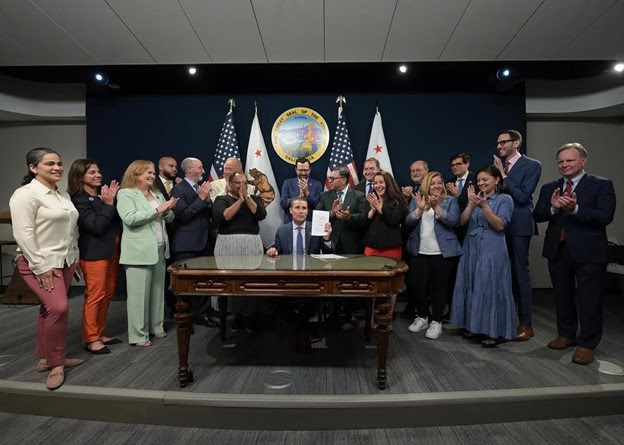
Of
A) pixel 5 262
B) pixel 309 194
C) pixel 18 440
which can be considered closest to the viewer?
pixel 18 440

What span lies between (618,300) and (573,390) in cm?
378

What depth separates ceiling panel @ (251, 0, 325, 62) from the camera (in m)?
3.18

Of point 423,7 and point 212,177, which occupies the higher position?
point 423,7

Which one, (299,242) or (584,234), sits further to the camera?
(299,242)

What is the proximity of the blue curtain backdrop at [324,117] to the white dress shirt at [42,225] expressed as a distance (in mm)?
2928

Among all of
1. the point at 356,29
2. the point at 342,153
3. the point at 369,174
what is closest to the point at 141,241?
the point at 369,174

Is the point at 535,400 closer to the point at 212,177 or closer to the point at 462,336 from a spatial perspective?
the point at 462,336

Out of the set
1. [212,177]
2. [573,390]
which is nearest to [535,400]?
[573,390]

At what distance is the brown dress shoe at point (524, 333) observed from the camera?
316 centimetres

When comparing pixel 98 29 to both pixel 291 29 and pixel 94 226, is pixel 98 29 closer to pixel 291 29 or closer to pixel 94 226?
pixel 291 29

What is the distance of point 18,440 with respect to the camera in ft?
6.45

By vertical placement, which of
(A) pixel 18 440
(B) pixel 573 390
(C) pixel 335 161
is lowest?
(A) pixel 18 440

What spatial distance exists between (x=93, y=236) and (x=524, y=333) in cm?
414

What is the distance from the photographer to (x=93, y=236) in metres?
2.91
